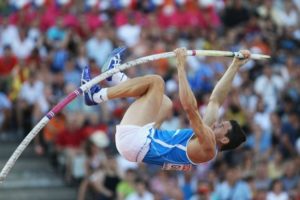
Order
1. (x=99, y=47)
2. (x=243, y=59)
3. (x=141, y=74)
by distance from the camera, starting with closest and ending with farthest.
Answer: (x=243, y=59) < (x=141, y=74) < (x=99, y=47)

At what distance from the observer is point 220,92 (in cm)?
1612

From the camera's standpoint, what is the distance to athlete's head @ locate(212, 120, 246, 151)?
598 inches

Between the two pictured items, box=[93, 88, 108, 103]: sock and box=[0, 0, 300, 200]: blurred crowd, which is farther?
box=[0, 0, 300, 200]: blurred crowd

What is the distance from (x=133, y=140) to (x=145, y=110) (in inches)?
17.2

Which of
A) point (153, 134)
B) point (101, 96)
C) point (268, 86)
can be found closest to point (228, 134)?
point (153, 134)

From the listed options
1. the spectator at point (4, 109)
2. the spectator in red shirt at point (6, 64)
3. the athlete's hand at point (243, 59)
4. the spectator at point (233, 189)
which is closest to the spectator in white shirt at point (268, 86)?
the spectator at point (233, 189)

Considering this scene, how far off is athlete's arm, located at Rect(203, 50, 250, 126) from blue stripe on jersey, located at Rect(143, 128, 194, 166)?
1.66 ft

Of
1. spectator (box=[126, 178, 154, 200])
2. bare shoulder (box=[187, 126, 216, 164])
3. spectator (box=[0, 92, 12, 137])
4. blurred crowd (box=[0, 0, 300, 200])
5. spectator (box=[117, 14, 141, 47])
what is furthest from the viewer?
spectator (box=[117, 14, 141, 47])

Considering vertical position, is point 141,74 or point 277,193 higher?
point 141,74

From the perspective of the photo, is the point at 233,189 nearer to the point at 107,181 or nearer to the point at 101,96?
the point at 107,181

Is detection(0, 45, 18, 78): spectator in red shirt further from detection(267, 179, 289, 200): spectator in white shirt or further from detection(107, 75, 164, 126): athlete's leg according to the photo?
detection(107, 75, 164, 126): athlete's leg

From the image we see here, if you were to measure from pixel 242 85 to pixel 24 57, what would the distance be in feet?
15.9

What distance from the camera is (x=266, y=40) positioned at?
1059 inches

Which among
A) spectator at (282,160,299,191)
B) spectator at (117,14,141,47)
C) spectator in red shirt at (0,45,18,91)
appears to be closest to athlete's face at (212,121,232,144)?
spectator at (282,160,299,191)
